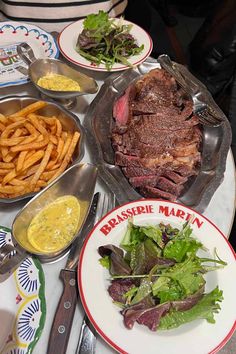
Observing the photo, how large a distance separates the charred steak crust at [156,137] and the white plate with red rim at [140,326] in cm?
16

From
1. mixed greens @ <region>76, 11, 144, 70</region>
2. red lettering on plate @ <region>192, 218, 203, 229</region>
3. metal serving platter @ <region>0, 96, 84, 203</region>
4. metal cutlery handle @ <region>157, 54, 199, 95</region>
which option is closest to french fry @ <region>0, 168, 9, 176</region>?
metal serving platter @ <region>0, 96, 84, 203</region>

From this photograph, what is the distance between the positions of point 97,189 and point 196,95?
0.68m

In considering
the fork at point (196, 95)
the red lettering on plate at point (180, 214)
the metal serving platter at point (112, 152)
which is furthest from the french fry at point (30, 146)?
the fork at point (196, 95)

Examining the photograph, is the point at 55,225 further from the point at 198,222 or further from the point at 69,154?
the point at 198,222

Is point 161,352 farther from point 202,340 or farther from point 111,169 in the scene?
point 111,169

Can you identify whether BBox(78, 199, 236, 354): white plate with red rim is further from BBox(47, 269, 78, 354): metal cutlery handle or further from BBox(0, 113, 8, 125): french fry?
BBox(0, 113, 8, 125): french fry

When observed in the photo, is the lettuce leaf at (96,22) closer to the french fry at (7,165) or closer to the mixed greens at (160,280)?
the french fry at (7,165)

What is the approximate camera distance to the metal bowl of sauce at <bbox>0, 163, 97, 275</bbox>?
51.1 inches

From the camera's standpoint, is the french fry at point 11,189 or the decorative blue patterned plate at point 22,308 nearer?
the decorative blue patterned plate at point 22,308

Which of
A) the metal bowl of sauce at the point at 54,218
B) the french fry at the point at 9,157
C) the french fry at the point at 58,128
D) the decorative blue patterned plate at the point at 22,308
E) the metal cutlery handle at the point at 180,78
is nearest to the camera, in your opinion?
the decorative blue patterned plate at the point at 22,308

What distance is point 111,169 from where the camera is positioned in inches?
63.7

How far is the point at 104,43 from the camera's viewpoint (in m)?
2.06

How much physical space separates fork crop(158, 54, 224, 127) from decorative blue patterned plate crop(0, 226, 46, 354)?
967 mm

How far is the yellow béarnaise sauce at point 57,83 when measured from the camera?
6.17ft
